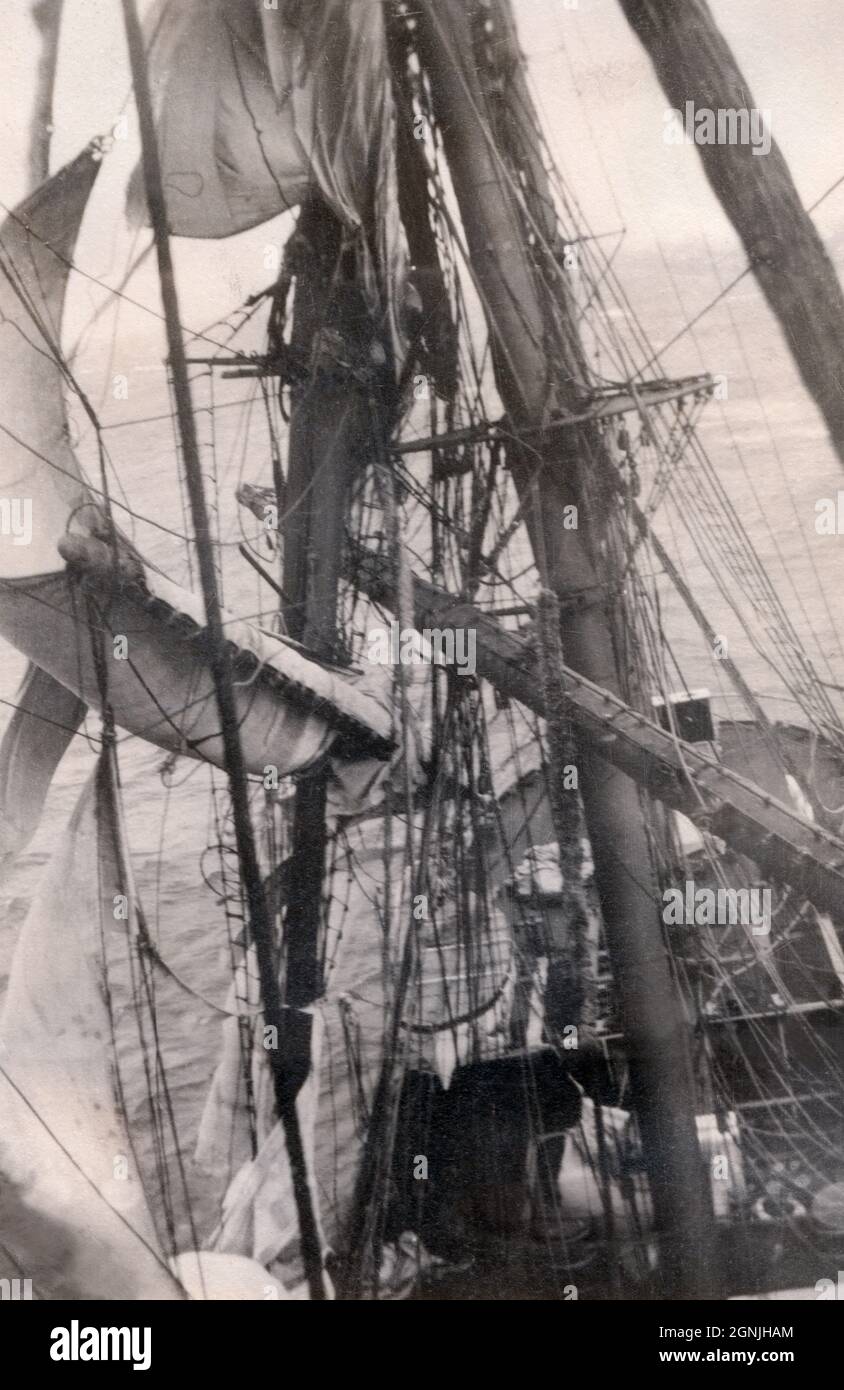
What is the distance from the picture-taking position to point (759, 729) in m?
2.68

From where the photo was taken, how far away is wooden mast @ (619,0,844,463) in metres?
2.58

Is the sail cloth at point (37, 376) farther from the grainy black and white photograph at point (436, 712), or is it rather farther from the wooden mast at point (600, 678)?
the wooden mast at point (600, 678)

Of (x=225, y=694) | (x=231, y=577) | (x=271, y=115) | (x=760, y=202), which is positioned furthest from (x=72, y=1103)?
(x=760, y=202)

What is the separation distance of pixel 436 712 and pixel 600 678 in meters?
0.34

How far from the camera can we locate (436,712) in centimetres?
266

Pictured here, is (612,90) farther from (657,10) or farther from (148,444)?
(148,444)

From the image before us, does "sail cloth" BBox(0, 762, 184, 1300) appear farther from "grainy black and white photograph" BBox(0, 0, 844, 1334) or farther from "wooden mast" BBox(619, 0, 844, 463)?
"wooden mast" BBox(619, 0, 844, 463)

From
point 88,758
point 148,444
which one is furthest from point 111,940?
point 148,444

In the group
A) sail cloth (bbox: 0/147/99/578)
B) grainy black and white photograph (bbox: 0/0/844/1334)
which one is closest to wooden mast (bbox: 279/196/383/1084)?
grainy black and white photograph (bbox: 0/0/844/1334)

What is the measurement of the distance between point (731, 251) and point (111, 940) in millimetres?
1900

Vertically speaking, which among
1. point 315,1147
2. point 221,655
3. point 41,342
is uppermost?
point 41,342

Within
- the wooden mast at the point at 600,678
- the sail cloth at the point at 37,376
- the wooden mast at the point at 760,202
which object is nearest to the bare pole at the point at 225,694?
the sail cloth at the point at 37,376

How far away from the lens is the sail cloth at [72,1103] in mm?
2678

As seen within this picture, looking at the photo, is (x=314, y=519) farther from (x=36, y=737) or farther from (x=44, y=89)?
(x=44, y=89)
